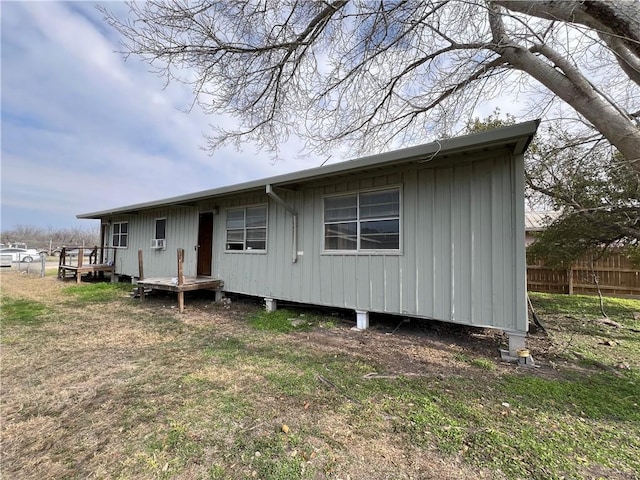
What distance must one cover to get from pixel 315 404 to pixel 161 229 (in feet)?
30.8

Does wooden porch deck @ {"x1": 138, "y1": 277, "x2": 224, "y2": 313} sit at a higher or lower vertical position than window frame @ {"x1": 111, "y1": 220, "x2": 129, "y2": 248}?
lower

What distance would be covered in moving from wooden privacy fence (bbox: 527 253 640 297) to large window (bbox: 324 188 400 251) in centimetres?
611

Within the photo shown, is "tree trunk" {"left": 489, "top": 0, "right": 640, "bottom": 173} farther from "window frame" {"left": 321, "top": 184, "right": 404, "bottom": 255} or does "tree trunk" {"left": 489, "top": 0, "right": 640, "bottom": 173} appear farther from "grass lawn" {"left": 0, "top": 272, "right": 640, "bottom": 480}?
"grass lawn" {"left": 0, "top": 272, "right": 640, "bottom": 480}

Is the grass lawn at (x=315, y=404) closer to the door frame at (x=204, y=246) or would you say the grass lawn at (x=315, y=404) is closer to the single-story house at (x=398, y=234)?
the single-story house at (x=398, y=234)

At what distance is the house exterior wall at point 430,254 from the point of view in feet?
12.9

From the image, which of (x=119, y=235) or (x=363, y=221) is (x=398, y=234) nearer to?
(x=363, y=221)

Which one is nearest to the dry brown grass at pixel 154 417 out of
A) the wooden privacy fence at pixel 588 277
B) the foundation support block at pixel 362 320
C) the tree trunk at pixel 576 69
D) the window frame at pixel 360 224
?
the foundation support block at pixel 362 320

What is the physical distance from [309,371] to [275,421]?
3.41 feet

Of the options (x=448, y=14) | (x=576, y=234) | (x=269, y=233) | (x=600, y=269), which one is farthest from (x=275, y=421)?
(x=600, y=269)

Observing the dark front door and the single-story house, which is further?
the dark front door

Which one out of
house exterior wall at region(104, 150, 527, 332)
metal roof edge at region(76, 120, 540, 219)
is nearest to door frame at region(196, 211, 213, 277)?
metal roof edge at region(76, 120, 540, 219)

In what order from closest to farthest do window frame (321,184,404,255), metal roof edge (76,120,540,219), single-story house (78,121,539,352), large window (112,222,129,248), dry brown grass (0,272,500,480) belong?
dry brown grass (0,272,500,480) < metal roof edge (76,120,540,219) < single-story house (78,121,539,352) < window frame (321,184,404,255) < large window (112,222,129,248)

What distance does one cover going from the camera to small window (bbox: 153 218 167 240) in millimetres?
10023

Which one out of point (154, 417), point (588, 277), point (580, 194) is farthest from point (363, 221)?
point (588, 277)
